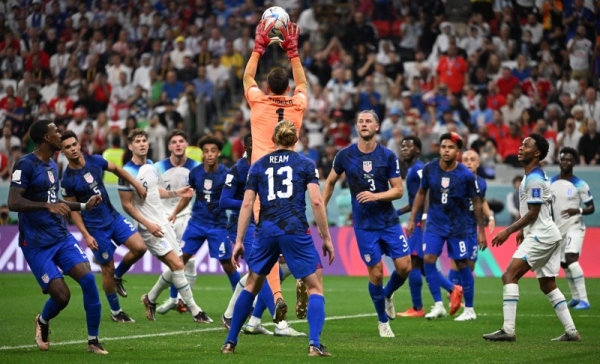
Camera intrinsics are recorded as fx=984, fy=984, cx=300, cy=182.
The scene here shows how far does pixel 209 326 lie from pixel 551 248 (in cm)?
486

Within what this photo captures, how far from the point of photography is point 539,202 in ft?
38.1

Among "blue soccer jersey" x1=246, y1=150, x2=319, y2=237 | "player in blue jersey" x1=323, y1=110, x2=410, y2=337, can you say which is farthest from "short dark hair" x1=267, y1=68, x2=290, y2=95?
"blue soccer jersey" x1=246, y1=150, x2=319, y2=237

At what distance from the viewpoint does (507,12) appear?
28.0 metres

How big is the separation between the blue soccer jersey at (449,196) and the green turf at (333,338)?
1397mm

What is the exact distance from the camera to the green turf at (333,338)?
33.9ft

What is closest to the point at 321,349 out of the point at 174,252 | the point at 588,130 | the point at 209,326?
the point at 209,326

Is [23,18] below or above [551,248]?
above

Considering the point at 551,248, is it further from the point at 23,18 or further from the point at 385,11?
the point at 23,18

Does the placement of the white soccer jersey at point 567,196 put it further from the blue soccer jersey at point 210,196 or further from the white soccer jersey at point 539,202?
the blue soccer jersey at point 210,196

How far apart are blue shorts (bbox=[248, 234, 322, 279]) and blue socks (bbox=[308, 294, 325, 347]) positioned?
10.9 inches

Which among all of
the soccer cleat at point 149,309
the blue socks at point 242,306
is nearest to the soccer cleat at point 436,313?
the soccer cleat at point 149,309

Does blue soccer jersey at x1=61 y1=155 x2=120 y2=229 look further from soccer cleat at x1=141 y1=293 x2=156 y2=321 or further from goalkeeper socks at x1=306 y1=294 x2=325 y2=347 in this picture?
goalkeeper socks at x1=306 y1=294 x2=325 y2=347

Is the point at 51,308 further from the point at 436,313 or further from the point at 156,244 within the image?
the point at 436,313

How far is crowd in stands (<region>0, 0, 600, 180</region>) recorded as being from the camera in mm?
25312
